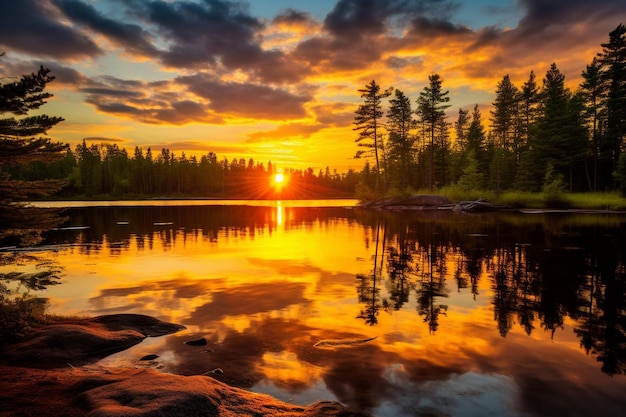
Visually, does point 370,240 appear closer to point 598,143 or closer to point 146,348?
point 146,348

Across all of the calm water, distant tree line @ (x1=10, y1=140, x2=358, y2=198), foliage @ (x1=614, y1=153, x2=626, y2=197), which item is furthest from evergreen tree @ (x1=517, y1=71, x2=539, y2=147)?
distant tree line @ (x1=10, y1=140, x2=358, y2=198)

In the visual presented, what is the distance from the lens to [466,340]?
8906 millimetres

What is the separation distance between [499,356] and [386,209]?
5648 centimetres

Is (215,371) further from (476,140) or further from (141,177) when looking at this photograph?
(141,177)

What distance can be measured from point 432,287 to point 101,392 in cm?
1117

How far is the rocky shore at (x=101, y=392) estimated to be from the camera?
16.8 feet

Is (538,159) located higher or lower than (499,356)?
higher

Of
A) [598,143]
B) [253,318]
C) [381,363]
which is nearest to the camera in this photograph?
[381,363]

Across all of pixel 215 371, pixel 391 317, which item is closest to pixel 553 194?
pixel 391 317

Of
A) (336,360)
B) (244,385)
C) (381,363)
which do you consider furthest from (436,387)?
(244,385)

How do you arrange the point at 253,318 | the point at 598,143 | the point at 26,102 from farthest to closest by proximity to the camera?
1. the point at 598,143
2. the point at 253,318
3. the point at 26,102

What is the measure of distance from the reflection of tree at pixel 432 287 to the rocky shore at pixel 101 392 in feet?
17.7

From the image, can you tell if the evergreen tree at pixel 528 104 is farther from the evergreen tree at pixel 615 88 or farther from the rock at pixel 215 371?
the rock at pixel 215 371

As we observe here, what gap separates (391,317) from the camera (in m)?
10.7
